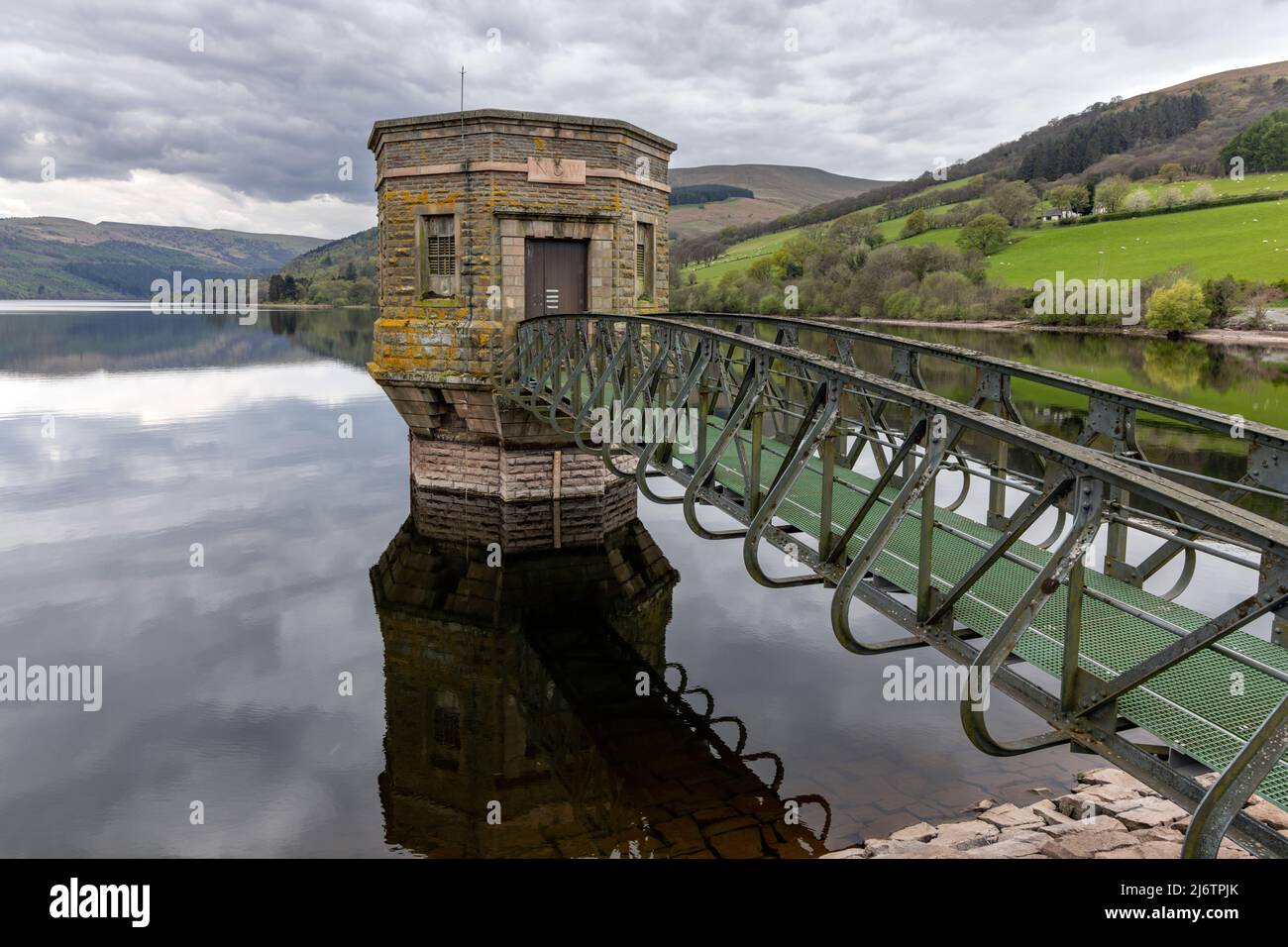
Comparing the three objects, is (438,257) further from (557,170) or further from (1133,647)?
(1133,647)

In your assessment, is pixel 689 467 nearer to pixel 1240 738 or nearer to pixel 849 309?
pixel 1240 738

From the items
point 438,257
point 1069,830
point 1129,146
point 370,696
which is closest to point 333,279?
point 1129,146

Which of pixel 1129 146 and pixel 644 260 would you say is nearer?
pixel 644 260

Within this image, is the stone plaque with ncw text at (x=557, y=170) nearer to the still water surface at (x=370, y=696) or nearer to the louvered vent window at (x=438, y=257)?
the louvered vent window at (x=438, y=257)

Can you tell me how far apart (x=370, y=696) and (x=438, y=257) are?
8310 mm

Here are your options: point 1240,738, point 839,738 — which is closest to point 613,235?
point 839,738

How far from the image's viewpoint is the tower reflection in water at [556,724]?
8.77 metres

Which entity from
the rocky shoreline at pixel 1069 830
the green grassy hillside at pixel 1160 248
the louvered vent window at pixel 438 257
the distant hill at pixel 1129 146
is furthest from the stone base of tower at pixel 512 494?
the distant hill at pixel 1129 146

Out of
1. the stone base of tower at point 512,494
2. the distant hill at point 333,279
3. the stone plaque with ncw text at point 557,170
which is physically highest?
the distant hill at point 333,279

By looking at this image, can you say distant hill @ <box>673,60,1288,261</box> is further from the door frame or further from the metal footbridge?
the metal footbridge

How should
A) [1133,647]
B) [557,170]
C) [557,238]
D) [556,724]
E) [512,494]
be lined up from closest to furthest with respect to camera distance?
[1133,647] < [556,724] < [557,170] < [557,238] < [512,494]

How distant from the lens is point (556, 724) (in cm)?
1112

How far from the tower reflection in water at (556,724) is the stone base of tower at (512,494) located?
15 cm

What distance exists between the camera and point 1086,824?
7754mm
